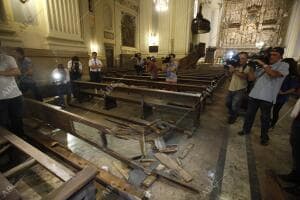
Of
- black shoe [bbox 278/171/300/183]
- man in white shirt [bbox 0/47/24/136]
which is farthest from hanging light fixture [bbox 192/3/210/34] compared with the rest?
man in white shirt [bbox 0/47/24/136]

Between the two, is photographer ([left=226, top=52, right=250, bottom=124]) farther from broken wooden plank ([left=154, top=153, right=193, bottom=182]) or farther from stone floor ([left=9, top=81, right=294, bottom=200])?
broken wooden plank ([left=154, top=153, right=193, bottom=182])

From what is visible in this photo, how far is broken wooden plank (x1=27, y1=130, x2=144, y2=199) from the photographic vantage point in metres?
1.68

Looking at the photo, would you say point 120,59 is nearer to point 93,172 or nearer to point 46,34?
point 46,34

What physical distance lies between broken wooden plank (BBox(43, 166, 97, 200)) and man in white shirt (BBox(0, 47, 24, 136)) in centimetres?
209

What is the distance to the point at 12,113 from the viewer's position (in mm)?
2535

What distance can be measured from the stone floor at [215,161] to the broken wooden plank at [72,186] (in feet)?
3.06

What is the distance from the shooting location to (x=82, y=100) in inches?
215

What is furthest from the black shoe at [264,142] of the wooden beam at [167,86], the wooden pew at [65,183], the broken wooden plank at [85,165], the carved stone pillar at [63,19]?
the carved stone pillar at [63,19]

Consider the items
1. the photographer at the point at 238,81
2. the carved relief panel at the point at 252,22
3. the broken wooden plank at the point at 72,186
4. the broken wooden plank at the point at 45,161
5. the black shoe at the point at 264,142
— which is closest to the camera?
the broken wooden plank at the point at 72,186

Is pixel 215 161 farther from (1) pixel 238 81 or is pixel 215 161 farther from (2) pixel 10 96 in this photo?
(2) pixel 10 96

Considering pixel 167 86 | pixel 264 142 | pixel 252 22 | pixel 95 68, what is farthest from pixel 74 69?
pixel 252 22

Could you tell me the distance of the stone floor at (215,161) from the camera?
1.83 meters

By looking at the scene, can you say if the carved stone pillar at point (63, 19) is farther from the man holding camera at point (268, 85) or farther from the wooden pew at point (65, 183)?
the man holding camera at point (268, 85)

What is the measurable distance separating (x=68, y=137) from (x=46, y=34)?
13.4 ft
